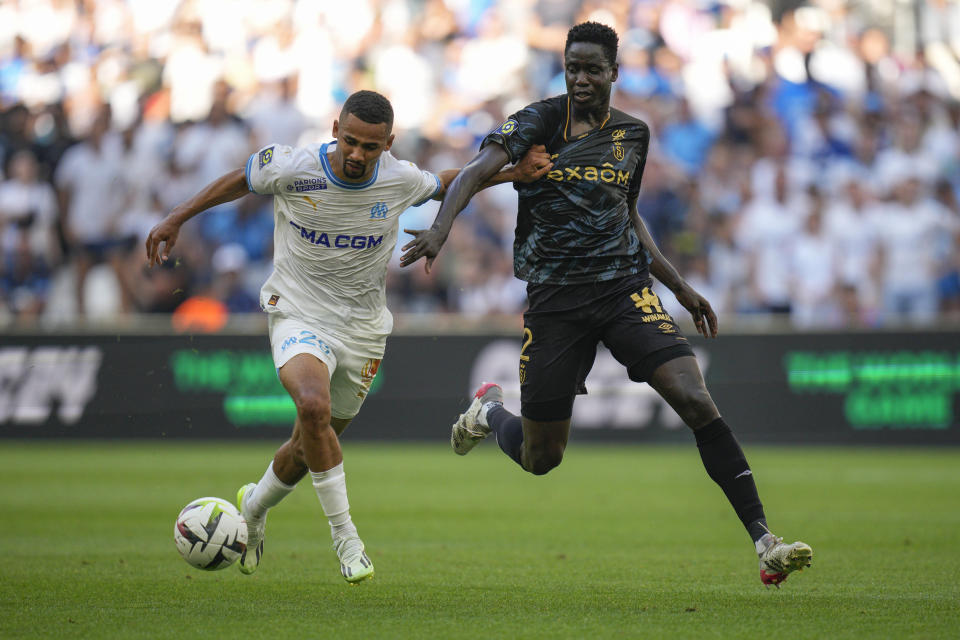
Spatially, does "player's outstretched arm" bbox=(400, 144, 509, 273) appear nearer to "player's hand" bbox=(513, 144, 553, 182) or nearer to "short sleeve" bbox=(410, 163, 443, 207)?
"player's hand" bbox=(513, 144, 553, 182)

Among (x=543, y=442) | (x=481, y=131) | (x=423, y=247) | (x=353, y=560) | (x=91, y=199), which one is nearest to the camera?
(x=423, y=247)

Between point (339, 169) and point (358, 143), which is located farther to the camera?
point (339, 169)

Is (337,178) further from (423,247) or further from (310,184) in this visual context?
(423,247)

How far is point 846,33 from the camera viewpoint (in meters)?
19.0

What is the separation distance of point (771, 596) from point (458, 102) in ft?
42.8

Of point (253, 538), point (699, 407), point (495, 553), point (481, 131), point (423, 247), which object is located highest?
point (423, 247)

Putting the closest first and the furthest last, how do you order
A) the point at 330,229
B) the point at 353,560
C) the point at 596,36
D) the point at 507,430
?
1. the point at 353,560
2. the point at 596,36
3. the point at 330,229
4. the point at 507,430

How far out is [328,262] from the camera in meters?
7.04

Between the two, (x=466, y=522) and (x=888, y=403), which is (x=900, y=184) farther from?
(x=466, y=522)

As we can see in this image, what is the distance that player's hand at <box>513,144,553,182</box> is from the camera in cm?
686

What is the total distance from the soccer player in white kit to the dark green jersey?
0.43ft

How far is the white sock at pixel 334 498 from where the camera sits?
6.64 m

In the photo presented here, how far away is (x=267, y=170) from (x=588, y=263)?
5.78 feet

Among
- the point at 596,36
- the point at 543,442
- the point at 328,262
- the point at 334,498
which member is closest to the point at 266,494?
the point at 334,498
